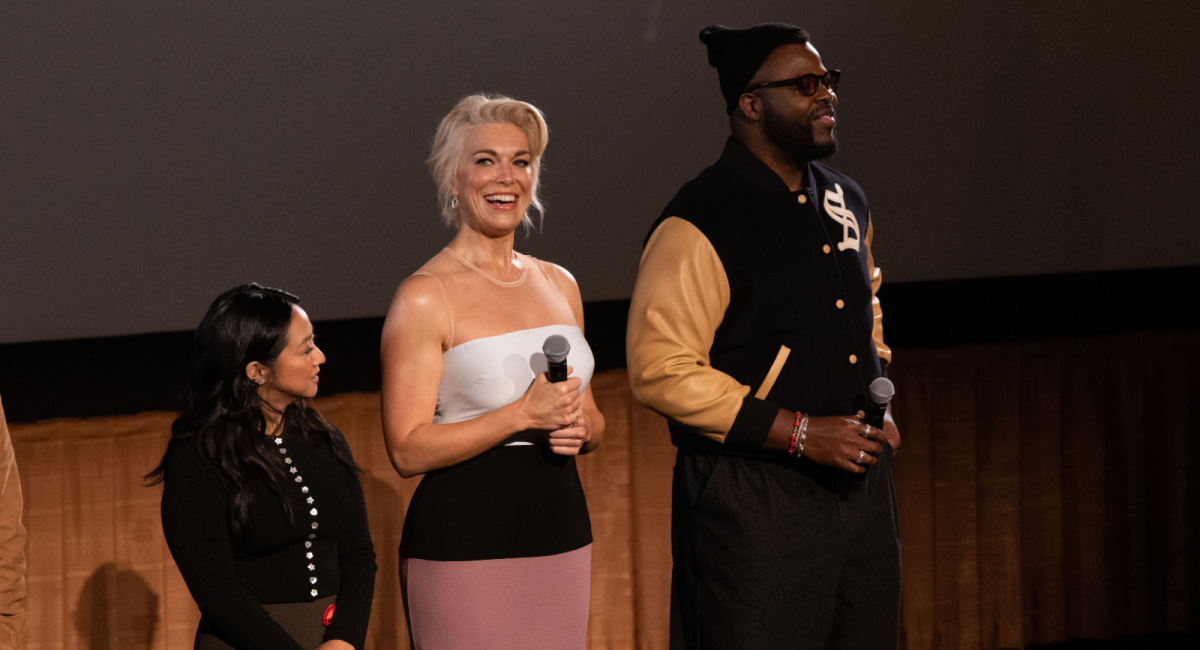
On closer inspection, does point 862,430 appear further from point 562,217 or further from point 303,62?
point 303,62

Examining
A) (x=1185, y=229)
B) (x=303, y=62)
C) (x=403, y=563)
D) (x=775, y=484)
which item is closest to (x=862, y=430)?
(x=775, y=484)

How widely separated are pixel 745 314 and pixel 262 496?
78 centimetres

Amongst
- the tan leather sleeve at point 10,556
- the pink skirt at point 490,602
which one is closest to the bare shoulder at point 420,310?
the pink skirt at point 490,602

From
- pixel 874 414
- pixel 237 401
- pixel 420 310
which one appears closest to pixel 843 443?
pixel 874 414

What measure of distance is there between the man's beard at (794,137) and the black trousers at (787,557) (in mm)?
472

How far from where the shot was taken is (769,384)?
162 cm

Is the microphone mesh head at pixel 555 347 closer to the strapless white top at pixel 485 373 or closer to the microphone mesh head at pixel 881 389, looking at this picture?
the strapless white top at pixel 485 373

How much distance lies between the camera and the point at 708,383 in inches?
61.3

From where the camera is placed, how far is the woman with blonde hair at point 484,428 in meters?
1.64

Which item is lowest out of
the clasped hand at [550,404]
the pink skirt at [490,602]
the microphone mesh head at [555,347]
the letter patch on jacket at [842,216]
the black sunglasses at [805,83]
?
the pink skirt at [490,602]

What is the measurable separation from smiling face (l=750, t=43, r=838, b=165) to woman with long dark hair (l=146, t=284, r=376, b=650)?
2.69ft

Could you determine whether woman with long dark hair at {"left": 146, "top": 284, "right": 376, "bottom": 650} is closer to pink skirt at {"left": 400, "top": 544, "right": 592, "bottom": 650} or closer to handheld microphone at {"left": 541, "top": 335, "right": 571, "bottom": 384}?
pink skirt at {"left": 400, "top": 544, "right": 592, "bottom": 650}

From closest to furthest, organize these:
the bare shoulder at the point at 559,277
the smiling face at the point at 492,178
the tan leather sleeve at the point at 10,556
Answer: the tan leather sleeve at the point at 10,556 < the smiling face at the point at 492,178 < the bare shoulder at the point at 559,277

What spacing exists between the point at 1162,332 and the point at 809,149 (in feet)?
8.78
